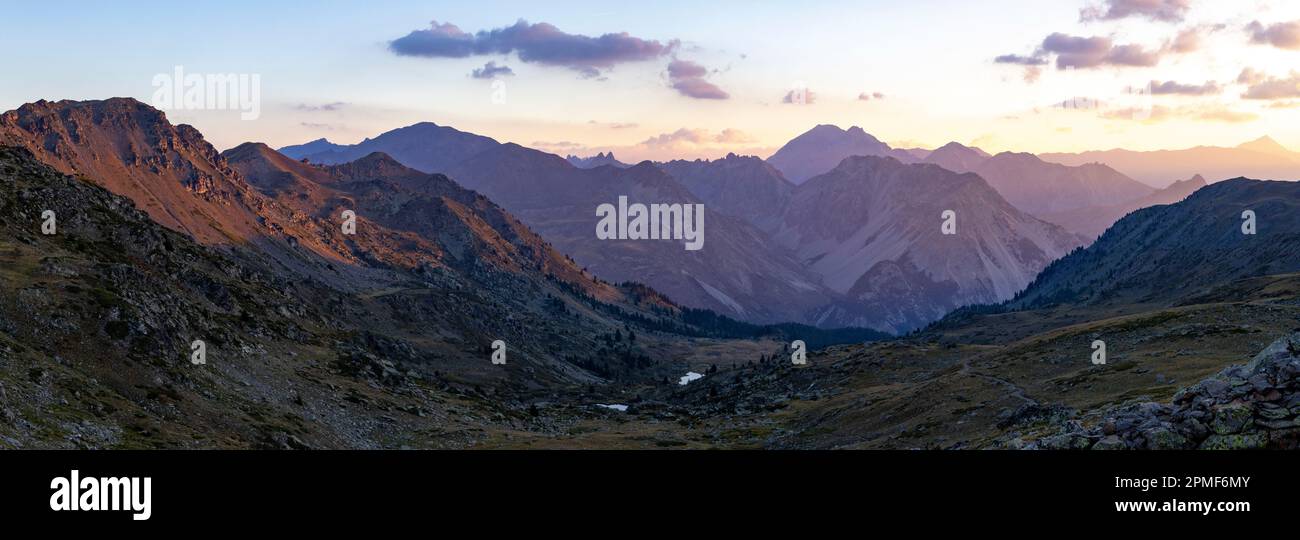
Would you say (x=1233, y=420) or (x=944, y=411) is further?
(x=944, y=411)

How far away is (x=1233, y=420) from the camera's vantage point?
39.2m
